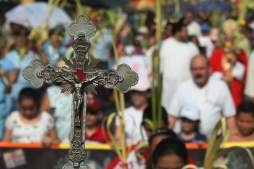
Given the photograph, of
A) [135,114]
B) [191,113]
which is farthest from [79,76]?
[135,114]

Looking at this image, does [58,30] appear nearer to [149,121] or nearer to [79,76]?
[149,121]

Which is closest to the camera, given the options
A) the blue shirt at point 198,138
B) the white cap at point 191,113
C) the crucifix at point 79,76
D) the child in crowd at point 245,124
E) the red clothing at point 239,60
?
the crucifix at point 79,76

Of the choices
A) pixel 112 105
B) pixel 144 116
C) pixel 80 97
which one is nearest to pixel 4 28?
pixel 112 105

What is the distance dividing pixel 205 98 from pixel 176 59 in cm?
168

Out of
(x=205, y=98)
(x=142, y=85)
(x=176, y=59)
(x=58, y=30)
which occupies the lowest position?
(x=205, y=98)

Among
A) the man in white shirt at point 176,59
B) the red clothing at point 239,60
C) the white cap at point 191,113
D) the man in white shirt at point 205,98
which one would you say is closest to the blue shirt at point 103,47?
the red clothing at point 239,60

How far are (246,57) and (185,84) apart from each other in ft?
10.9

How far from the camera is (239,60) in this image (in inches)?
477

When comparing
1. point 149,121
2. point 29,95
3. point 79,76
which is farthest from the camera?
point 29,95

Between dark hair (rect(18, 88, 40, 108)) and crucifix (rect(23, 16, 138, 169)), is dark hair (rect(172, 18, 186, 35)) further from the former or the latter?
crucifix (rect(23, 16, 138, 169))

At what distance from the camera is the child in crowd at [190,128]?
27.8 feet

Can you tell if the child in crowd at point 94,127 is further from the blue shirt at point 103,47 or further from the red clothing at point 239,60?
the blue shirt at point 103,47

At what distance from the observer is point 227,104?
9195 mm

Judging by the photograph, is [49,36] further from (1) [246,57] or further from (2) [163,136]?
(2) [163,136]
